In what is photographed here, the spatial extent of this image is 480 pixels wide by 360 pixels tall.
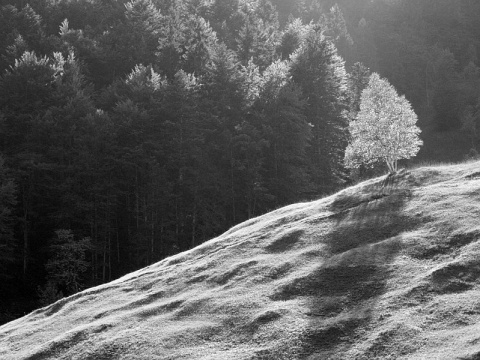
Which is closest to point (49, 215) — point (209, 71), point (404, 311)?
point (209, 71)

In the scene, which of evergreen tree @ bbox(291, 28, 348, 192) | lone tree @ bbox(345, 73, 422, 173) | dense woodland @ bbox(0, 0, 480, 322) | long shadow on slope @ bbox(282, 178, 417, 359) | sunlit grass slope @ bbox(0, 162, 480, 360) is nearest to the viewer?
sunlit grass slope @ bbox(0, 162, 480, 360)

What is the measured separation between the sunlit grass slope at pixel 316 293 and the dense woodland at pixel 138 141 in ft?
89.5

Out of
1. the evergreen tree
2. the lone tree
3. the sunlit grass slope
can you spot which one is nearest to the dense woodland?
the evergreen tree

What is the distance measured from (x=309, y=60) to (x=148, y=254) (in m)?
37.1

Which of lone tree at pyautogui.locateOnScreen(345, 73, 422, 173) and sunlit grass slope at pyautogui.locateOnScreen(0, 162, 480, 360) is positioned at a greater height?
lone tree at pyautogui.locateOnScreen(345, 73, 422, 173)

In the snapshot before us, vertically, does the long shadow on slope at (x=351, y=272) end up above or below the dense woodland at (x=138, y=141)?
below

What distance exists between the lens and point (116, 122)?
6028cm

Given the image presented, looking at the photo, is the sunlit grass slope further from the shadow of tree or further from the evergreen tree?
the evergreen tree

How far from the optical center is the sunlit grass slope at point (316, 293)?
1502 centimetres

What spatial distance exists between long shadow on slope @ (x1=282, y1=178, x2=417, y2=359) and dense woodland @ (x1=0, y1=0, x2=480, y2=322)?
32.8 m

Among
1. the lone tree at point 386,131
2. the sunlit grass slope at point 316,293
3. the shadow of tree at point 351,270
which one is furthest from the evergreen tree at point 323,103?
the shadow of tree at point 351,270

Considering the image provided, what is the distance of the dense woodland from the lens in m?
55.4

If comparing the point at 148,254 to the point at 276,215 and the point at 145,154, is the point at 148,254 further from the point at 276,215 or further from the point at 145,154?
the point at 276,215

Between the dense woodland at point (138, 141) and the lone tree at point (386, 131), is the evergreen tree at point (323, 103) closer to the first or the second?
the dense woodland at point (138, 141)
